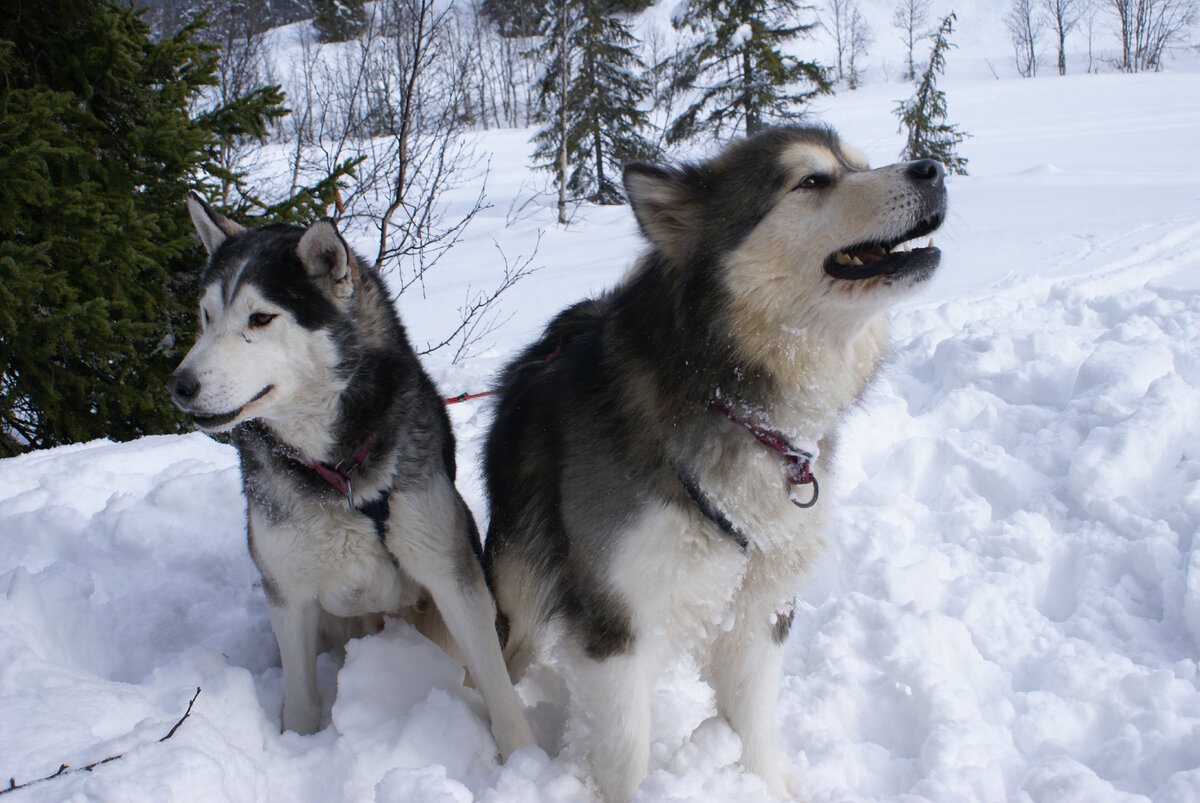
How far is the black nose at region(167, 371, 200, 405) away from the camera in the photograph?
2.04 meters

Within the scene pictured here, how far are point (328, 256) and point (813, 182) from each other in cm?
154

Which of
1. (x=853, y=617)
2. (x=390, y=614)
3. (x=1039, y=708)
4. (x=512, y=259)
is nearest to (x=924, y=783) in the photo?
(x=1039, y=708)

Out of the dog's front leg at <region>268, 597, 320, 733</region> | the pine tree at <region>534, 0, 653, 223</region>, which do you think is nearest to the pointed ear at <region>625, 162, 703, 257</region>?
the dog's front leg at <region>268, 597, 320, 733</region>

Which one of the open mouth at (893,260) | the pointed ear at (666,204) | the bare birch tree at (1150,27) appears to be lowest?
the open mouth at (893,260)

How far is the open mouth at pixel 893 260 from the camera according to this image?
75.5 inches

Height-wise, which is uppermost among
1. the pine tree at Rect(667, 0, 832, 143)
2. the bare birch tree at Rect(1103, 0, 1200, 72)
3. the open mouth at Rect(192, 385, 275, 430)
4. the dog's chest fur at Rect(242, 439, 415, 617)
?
the bare birch tree at Rect(1103, 0, 1200, 72)

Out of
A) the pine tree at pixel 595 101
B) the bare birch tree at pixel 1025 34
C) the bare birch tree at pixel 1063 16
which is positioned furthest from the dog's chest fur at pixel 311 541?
the bare birch tree at pixel 1063 16

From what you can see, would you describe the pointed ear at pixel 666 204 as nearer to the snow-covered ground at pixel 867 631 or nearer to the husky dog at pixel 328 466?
the snow-covered ground at pixel 867 631

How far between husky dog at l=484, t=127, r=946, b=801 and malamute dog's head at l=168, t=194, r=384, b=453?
2.50 feet

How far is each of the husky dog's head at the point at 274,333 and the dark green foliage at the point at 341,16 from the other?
590 centimetres

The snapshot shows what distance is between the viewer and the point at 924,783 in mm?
2166

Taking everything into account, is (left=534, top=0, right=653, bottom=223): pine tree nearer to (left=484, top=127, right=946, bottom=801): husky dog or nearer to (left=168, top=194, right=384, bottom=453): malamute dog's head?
(left=168, top=194, right=384, bottom=453): malamute dog's head

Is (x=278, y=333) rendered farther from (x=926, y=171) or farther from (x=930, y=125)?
(x=930, y=125)

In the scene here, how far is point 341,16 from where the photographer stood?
1023cm
